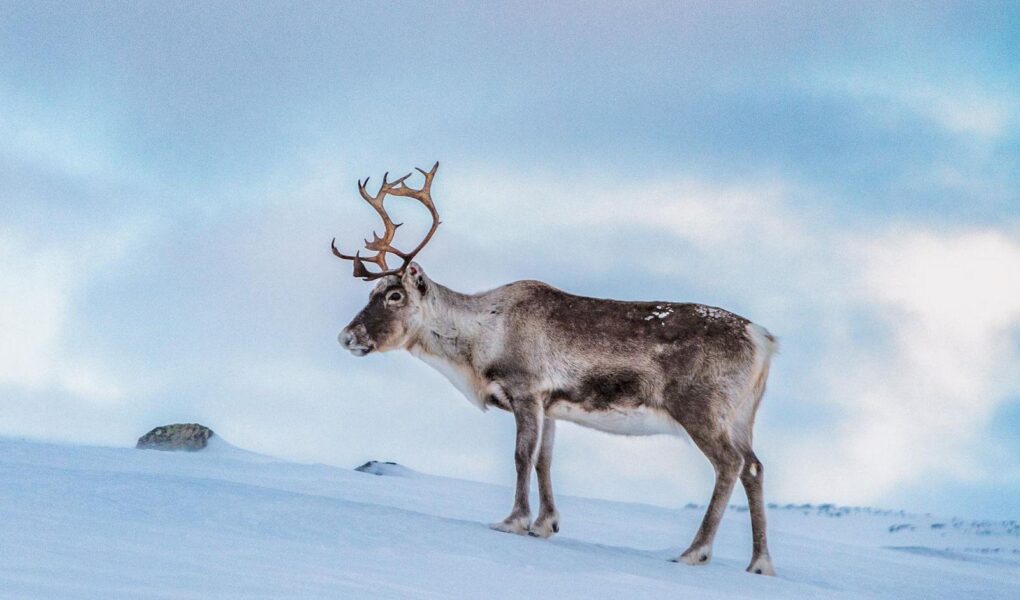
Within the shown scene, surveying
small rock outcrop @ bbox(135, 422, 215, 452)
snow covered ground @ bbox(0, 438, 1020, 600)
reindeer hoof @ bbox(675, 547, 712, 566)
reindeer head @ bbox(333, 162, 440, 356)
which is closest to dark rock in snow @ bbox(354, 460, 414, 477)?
snow covered ground @ bbox(0, 438, 1020, 600)

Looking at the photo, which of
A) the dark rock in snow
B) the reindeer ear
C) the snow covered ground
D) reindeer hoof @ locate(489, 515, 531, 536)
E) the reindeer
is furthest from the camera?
the dark rock in snow

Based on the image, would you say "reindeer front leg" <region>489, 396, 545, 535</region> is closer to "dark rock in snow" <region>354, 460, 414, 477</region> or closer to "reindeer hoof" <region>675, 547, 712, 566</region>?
"reindeer hoof" <region>675, 547, 712, 566</region>

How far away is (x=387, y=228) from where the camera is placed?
458 inches

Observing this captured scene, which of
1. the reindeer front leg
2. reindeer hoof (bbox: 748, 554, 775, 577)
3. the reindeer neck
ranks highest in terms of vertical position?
the reindeer neck

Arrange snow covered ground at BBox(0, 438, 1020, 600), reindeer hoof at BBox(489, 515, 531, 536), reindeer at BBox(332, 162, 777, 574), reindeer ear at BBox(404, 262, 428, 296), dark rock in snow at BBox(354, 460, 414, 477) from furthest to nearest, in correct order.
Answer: dark rock in snow at BBox(354, 460, 414, 477), reindeer ear at BBox(404, 262, 428, 296), reindeer at BBox(332, 162, 777, 574), reindeer hoof at BBox(489, 515, 531, 536), snow covered ground at BBox(0, 438, 1020, 600)

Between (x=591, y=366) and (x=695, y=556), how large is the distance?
1.98 metres

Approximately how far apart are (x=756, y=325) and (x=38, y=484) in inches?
257

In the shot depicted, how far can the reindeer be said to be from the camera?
1015 cm

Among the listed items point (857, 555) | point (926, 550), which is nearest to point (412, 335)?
point (857, 555)

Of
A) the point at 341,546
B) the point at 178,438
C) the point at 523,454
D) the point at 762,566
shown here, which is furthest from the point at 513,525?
the point at 178,438

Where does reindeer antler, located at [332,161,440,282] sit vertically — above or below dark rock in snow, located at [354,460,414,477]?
above

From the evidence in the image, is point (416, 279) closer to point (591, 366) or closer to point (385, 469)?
point (591, 366)

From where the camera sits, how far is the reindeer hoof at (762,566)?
33.5ft

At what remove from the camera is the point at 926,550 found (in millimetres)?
16016
